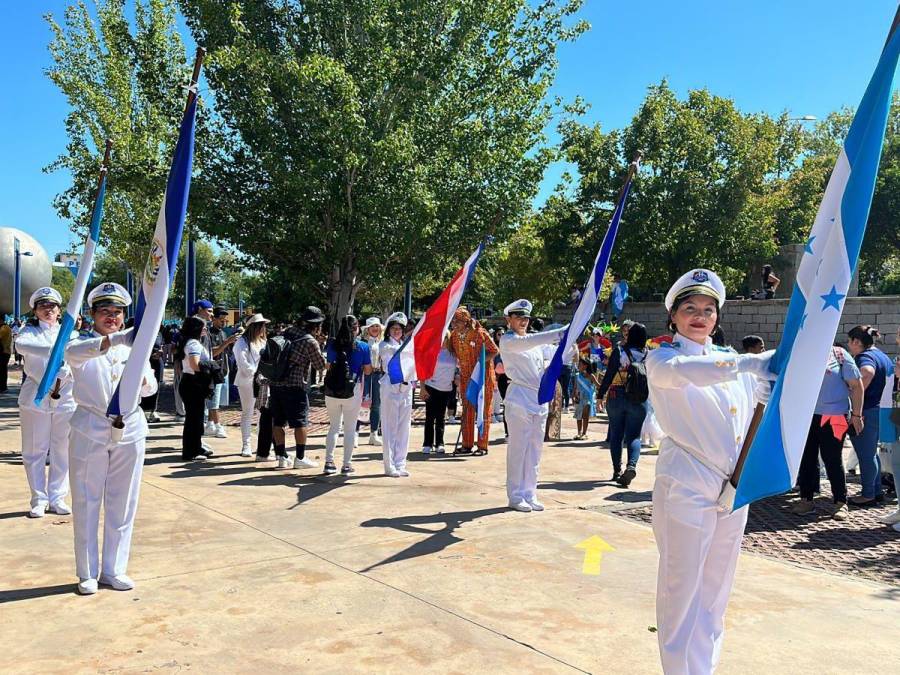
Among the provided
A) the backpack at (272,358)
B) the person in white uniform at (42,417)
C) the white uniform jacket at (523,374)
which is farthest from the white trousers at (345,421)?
the person in white uniform at (42,417)

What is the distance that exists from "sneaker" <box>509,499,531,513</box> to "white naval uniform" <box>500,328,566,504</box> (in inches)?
0.9

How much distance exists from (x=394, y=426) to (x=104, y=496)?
15.4 ft

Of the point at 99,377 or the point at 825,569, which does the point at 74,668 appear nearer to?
the point at 99,377

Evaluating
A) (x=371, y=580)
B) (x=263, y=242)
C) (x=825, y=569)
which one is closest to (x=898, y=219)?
(x=263, y=242)

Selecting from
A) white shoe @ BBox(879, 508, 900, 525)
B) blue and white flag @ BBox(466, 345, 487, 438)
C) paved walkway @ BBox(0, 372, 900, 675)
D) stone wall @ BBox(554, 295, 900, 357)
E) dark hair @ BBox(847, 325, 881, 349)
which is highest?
stone wall @ BBox(554, 295, 900, 357)

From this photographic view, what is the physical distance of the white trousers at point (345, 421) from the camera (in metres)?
9.80

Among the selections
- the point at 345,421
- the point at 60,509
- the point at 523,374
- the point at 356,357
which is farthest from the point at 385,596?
the point at 356,357

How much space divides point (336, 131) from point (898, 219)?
110ft

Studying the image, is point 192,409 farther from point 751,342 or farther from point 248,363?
point 751,342

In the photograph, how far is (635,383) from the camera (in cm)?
961

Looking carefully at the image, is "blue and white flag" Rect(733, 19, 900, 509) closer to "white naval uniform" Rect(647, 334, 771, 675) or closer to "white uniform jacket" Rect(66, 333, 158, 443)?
"white naval uniform" Rect(647, 334, 771, 675)

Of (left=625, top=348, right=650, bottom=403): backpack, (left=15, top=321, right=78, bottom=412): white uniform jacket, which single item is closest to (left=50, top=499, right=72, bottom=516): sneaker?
(left=15, top=321, right=78, bottom=412): white uniform jacket

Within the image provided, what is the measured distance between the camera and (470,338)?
12.1 m

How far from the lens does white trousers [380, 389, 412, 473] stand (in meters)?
9.84
